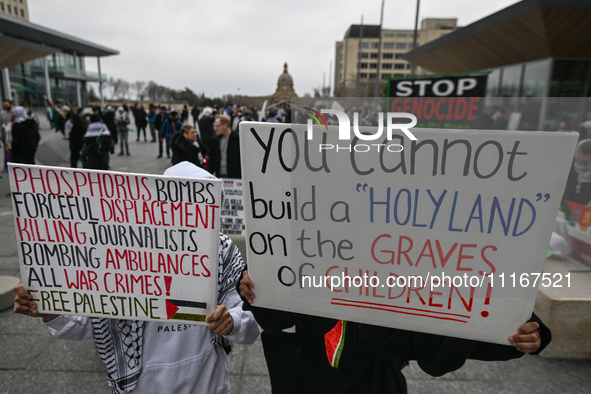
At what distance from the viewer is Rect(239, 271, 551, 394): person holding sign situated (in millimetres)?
1521

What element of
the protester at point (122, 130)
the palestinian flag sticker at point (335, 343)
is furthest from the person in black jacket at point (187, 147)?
the protester at point (122, 130)

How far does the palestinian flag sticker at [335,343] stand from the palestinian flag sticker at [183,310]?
572 millimetres

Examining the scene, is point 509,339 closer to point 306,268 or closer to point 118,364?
point 306,268

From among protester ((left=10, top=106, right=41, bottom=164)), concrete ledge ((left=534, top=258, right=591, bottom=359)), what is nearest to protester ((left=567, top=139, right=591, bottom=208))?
concrete ledge ((left=534, top=258, right=591, bottom=359))

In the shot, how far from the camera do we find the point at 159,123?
15.7 m

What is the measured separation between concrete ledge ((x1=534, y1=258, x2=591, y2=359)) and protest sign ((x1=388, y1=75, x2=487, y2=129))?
4.36 metres

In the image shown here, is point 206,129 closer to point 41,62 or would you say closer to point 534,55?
point 534,55

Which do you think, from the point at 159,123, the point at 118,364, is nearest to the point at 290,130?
the point at 118,364

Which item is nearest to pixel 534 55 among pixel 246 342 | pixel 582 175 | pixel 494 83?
pixel 494 83

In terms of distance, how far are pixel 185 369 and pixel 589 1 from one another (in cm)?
1218

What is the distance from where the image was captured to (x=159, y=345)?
1753 millimetres

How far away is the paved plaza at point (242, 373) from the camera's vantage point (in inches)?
110

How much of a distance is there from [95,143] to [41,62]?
42671 mm

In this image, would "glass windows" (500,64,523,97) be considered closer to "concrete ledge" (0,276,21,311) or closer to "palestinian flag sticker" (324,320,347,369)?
"palestinian flag sticker" (324,320,347,369)
